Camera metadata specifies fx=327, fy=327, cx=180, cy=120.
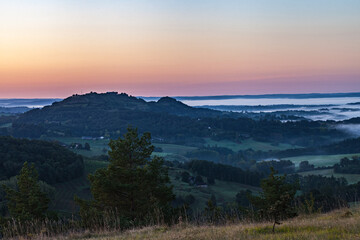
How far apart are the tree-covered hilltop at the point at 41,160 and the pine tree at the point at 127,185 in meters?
68.5

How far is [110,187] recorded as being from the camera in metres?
20.6

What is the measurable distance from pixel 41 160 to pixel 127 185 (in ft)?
283

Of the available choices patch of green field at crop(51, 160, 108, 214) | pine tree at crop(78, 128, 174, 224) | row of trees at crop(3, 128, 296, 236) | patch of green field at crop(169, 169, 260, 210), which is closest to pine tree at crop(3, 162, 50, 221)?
row of trees at crop(3, 128, 296, 236)

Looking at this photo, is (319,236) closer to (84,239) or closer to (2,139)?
(84,239)

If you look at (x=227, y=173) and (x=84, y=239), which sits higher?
(x=84, y=239)

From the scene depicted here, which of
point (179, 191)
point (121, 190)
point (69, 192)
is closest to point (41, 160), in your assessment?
point (69, 192)

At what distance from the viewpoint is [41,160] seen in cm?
9725

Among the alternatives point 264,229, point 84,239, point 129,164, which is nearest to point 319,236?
point 264,229

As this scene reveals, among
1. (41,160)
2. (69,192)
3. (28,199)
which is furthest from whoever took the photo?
(41,160)

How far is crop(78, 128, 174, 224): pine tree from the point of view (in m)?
20.7

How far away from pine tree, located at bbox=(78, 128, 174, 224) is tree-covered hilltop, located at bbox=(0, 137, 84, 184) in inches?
2695

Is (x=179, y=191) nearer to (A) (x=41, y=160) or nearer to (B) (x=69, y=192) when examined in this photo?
(B) (x=69, y=192)

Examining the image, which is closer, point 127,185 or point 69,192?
point 127,185

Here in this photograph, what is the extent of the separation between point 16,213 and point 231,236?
641 inches
